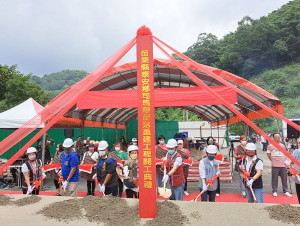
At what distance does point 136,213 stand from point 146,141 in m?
0.81

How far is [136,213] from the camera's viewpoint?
8.86 feet

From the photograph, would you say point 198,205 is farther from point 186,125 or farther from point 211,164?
point 186,125

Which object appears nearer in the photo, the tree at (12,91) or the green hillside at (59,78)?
the tree at (12,91)

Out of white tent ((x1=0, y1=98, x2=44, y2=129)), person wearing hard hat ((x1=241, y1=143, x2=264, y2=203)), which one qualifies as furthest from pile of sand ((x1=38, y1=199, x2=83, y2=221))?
white tent ((x1=0, y1=98, x2=44, y2=129))

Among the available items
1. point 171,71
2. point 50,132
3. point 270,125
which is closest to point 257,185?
point 171,71

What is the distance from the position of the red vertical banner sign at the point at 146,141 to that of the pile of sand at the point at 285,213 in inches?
50.1

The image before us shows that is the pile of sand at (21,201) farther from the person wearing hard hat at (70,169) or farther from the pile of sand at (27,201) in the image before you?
the person wearing hard hat at (70,169)

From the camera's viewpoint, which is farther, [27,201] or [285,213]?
[27,201]

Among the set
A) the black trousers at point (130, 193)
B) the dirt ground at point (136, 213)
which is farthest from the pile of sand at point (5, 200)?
the black trousers at point (130, 193)

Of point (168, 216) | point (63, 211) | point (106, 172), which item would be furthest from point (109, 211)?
point (106, 172)

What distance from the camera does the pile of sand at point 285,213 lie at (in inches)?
98.2

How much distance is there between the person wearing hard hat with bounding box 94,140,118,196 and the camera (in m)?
4.75

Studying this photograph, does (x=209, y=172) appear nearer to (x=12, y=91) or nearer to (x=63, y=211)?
(x=63, y=211)

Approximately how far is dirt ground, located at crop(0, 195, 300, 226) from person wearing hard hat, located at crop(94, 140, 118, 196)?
1.75m
